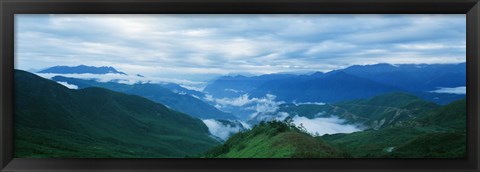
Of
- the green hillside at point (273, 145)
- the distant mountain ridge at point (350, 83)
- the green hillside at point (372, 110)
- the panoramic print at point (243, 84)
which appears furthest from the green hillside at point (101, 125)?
the green hillside at point (372, 110)

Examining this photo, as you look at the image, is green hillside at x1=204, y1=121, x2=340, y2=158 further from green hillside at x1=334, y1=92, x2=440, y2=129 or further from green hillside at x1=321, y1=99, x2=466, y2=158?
green hillside at x1=334, y1=92, x2=440, y2=129

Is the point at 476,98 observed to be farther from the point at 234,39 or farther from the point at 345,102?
the point at 234,39

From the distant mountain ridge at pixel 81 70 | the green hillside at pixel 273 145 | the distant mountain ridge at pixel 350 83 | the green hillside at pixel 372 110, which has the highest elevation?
the distant mountain ridge at pixel 81 70

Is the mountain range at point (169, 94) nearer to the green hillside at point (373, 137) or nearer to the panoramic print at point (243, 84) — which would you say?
the panoramic print at point (243, 84)

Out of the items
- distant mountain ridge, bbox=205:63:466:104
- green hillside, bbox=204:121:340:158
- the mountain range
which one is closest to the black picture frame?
green hillside, bbox=204:121:340:158

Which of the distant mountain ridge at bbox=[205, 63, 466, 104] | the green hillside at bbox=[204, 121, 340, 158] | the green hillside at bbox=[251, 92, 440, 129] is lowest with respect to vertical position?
the green hillside at bbox=[204, 121, 340, 158]

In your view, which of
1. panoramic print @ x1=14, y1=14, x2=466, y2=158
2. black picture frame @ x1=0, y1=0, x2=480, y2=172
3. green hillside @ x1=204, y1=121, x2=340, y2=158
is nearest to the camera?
black picture frame @ x1=0, y1=0, x2=480, y2=172

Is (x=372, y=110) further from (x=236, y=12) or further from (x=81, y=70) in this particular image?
(x=81, y=70)
